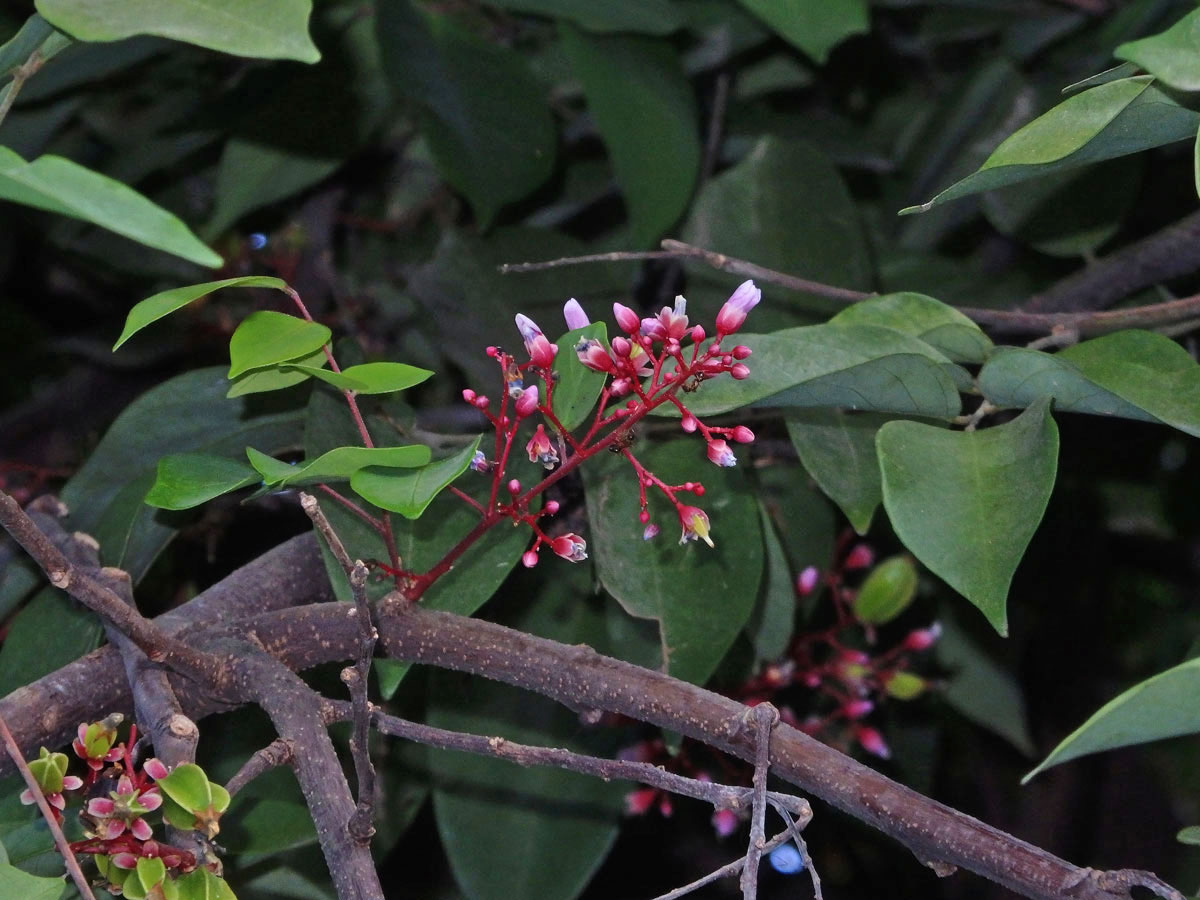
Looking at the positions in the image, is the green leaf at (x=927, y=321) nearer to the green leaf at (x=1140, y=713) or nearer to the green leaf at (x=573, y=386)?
the green leaf at (x=573, y=386)

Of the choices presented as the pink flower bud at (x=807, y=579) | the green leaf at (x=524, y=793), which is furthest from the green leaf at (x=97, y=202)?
the pink flower bud at (x=807, y=579)

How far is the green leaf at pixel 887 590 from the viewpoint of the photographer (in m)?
0.98

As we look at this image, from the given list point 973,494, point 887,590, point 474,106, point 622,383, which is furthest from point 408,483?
point 474,106

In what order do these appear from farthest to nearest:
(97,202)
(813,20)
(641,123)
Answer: (641,123)
(813,20)
(97,202)

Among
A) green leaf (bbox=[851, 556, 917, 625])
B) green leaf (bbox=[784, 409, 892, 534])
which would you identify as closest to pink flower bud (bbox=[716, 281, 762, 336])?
green leaf (bbox=[784, 409, 892, 534])

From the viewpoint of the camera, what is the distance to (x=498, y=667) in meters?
0.57

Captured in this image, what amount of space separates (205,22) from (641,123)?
2.11 ft

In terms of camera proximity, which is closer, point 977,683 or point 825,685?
point 825,685

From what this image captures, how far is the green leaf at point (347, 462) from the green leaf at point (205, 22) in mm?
154

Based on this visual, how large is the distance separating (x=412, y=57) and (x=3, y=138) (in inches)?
16.0

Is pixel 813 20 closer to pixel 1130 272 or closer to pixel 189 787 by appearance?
pixel 1130 272

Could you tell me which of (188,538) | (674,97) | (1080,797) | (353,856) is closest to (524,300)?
(674,97)

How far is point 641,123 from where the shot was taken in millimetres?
1051

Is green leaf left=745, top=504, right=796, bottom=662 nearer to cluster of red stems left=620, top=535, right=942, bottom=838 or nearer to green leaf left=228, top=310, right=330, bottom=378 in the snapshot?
cluster of red stems left=620, top=535, right=942, bottom=838
